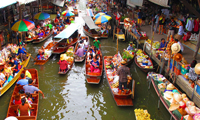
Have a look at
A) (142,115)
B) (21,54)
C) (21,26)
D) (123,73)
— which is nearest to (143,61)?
(123,73)

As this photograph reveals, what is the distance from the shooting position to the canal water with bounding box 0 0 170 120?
7.98 meters

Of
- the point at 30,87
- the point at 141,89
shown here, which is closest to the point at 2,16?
the point at 30,87

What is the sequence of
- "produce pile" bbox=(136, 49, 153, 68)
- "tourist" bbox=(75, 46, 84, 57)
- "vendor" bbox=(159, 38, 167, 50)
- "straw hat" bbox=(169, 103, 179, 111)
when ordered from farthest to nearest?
1. "tourist" bbox=(75, 46, 84, 57)
2. "vendor" bbox=(159, 38, 167, 50)
3. "produce pile" bbox=(136, 49, 153, 68)
4. "straw hat" bbox=(169, 103, 179, 111)

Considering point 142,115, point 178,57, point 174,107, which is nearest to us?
point 174,107

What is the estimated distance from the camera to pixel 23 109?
6793 mm

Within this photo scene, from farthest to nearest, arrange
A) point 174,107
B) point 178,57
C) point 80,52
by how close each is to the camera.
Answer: point 80,52
point 178,57
point 174,107

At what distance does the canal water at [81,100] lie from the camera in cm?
798

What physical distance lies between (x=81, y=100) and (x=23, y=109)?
309 centimetres

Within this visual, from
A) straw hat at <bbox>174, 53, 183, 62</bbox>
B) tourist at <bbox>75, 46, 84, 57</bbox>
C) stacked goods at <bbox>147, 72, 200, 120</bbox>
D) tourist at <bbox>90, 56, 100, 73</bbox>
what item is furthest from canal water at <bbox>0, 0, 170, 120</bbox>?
straw hat at <bbox>174, 53, 183, 62</bbox>

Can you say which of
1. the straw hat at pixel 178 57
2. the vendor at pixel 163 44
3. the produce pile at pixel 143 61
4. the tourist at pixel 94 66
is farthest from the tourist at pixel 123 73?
the vendor at pixel 163 44

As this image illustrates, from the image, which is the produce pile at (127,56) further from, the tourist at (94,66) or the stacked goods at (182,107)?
the stacked goods at (182,107)

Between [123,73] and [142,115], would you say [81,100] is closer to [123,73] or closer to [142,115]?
[123,73]

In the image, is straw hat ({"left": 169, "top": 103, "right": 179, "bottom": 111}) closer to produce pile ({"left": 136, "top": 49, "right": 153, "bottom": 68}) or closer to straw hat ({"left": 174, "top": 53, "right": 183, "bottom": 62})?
straw hat ({"left": 174, "top": 53, "right": 183, "bottom": 62})

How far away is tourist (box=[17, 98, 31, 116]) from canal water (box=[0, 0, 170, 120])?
3.48 ft
